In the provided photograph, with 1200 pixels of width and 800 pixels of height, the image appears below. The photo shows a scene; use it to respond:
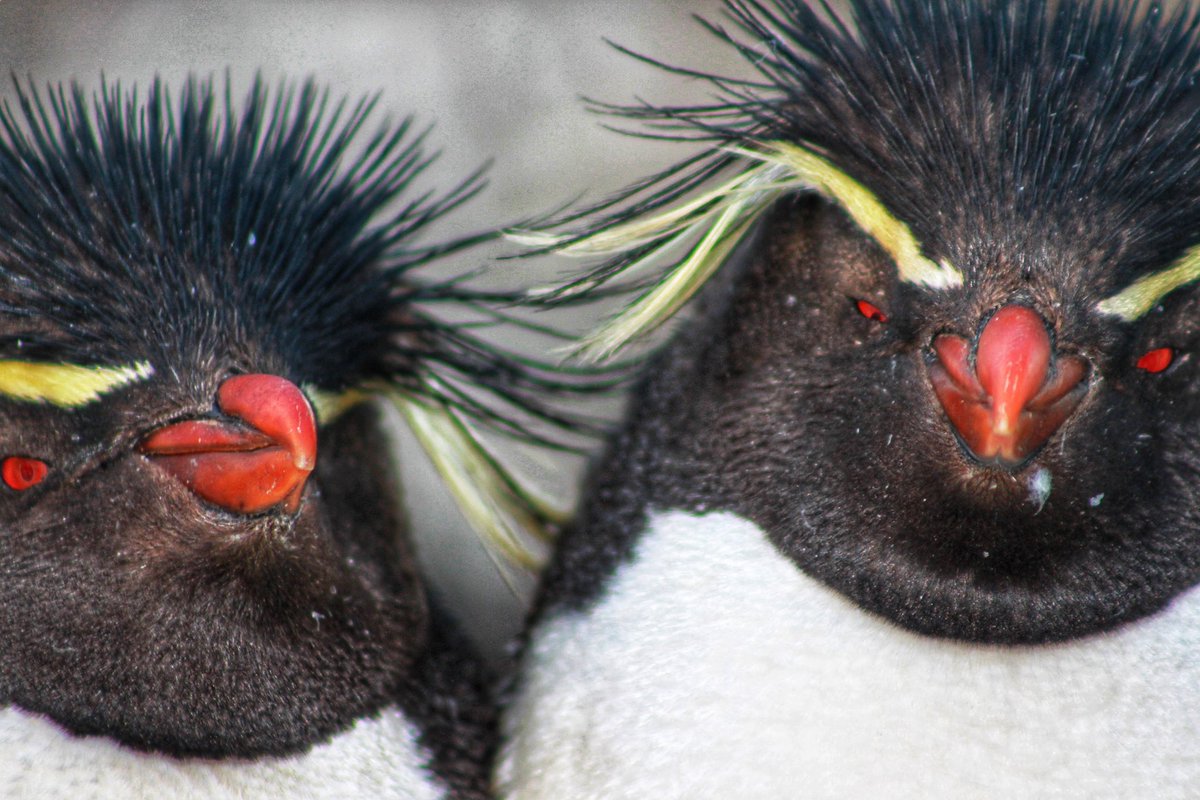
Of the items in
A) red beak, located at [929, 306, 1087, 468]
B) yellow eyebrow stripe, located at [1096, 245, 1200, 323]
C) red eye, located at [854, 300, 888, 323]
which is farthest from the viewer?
red eye, located at [854, 300, 888, 323]

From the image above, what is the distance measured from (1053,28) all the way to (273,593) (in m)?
1.32

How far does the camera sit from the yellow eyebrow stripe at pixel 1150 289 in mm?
1655

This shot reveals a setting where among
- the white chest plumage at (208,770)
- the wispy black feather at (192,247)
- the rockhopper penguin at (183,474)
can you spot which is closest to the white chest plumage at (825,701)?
the white chest plumage at (208,770)

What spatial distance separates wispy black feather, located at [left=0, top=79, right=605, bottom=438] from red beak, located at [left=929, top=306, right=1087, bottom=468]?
2.53 ft

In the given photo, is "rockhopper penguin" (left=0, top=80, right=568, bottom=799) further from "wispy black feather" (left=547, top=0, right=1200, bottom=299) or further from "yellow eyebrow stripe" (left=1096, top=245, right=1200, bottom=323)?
"yellow eyebrow stripe" (left=1096, top=245, right=1200, bottom=323)

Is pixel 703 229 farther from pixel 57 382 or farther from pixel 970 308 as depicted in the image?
pixel 57 382

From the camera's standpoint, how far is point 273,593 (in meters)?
1.80

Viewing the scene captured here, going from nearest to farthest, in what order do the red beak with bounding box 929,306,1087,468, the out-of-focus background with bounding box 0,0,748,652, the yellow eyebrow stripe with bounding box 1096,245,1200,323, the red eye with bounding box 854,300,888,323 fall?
the red beak with bounding box 929,306,1087,468 < the yellow eyebrow stripe with bounding box 1096,245,1200,323 < the red eye with bounding box 854,300,888,323 < the out-of-focus background with bounding box 0,0,748,652

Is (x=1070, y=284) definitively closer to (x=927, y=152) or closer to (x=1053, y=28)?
(x=927, y=152)

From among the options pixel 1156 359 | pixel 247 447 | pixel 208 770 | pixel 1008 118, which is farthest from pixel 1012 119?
pixel 208 770

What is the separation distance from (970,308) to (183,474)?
3.37ft

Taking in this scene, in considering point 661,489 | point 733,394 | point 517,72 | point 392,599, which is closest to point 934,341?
point 733,394

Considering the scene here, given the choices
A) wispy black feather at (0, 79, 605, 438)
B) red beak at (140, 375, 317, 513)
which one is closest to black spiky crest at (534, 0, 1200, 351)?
wispy black feather at (0, 79, 605, 438)

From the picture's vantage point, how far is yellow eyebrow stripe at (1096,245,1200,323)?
5.43 feet
